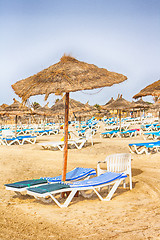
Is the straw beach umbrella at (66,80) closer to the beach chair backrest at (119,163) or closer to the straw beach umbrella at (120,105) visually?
the beach chair backrest at (119,163)

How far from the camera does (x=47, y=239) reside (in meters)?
2.80

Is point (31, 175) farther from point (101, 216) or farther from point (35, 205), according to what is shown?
point (101, 216)

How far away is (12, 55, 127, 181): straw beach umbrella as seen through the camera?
486cm

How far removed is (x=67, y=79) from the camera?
4863 millimetres

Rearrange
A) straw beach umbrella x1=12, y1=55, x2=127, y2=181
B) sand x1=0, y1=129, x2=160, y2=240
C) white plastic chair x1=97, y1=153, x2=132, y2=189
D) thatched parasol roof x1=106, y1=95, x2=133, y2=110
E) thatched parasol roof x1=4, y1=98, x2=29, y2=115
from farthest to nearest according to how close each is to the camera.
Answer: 1. thatched parasol roof x1=106, y1=95, x2=133, y2=110
2. thatched parasol roof x1=4, y1=98, x2=29, y2=115
3. white plastic chair x1=97, y1=153, x2=132, y2=189
4. straw beach umbrella x1=12, y1=55, x2=127, y2=181
5. sand x1=0, y1=129, x2=160, y2=240

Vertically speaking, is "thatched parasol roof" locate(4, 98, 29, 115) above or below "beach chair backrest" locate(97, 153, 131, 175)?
above

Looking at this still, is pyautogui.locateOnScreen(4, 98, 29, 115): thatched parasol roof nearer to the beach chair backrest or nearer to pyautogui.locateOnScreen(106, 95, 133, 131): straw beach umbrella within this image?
pyautogui.locateOnScreen(106, 95, 133, 131): straw beach umbrella

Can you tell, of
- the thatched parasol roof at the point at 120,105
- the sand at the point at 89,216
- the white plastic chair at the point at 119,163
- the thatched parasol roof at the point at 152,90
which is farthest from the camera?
the thatched parasol roof at the point at 120,105

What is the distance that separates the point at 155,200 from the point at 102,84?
2452 mm

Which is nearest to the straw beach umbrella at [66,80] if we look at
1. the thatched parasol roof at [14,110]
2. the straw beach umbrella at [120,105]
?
the thatched parasol roof at [14,110]

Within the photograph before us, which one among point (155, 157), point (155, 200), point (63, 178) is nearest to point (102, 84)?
point (63, 178)

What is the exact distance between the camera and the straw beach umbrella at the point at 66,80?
4855 mm

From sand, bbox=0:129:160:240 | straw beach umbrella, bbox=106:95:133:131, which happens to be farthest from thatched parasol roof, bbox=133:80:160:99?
straw beach umbrella, bbox=106:95:133:131

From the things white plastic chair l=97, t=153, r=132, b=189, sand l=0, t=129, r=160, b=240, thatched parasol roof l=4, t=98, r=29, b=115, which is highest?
thatched parasol roof l=4, t=98, r=29, b=115
